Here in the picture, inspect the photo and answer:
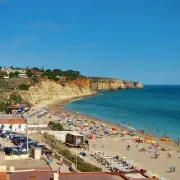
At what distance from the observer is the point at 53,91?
121 metres

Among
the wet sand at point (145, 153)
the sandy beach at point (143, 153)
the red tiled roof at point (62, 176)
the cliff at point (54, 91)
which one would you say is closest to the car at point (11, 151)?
the red tiled roof at point (62, 176)

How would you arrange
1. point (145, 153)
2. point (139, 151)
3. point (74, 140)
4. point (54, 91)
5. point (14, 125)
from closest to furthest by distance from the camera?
point (74, 140) < point (145, 153) < point (139, 151) < point (14, 125) < point (54, 91)

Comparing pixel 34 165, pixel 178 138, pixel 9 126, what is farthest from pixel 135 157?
pixel 34 165

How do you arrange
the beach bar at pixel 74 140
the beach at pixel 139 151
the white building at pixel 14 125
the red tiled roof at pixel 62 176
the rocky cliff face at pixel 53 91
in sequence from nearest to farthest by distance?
the red tiled roof at pixel 62 176 → the beach at pixel 139 151 → the beach bar at pixel 74 140 → the white building at pixel 14 125 → the rocky cliff face at pixel 53 91

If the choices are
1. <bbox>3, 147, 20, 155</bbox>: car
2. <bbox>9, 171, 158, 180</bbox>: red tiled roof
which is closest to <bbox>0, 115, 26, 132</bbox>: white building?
<bbox>3, 147, 20, 155</bbox>: car

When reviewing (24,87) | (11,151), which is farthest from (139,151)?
(24,87)

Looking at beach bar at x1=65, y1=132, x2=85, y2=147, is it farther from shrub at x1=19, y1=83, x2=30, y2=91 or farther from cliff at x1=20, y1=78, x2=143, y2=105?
shrub at x1=19, y1=83, x2=30, y2=91

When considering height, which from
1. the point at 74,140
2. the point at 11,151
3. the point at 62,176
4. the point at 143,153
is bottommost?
the point at 143,153

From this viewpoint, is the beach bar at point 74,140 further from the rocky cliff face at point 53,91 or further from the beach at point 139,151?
the rocky cliff face at point 53,91

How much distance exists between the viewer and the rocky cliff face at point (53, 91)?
99250 mm

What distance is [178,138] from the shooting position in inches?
1865

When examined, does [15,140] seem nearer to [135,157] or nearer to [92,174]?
[135,157]

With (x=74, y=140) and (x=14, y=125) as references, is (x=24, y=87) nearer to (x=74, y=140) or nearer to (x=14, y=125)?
(x=14, y=125)

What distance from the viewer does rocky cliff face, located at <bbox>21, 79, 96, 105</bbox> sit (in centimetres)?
9925
